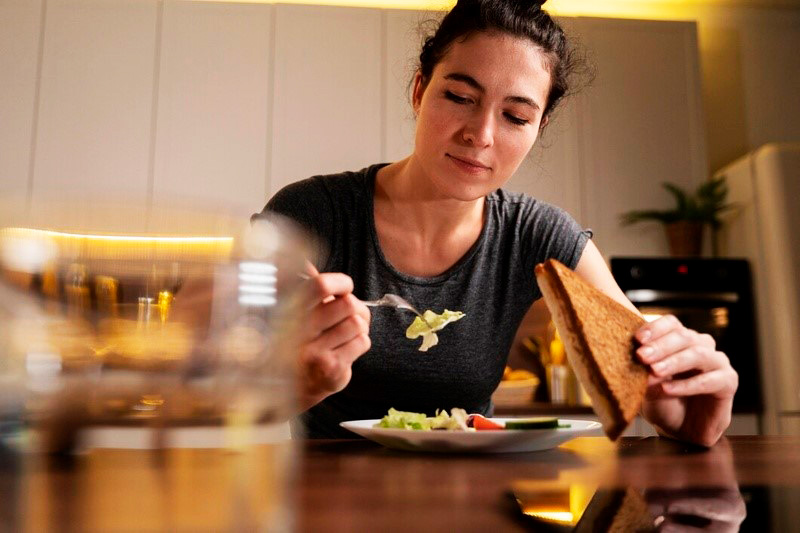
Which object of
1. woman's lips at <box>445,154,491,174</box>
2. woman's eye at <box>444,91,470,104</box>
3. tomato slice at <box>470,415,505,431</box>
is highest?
woman's eye at <box>444,91,470,104</box>

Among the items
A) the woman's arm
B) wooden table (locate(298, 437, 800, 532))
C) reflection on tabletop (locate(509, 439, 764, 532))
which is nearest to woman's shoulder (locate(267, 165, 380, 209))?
wooden table (locate(298, 437, 800, 532))

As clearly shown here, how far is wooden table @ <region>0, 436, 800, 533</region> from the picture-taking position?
32 centimetres

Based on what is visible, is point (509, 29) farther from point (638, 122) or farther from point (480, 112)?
point (638, 122)

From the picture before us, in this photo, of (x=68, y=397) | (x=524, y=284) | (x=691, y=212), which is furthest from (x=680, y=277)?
(x=68, y=397)

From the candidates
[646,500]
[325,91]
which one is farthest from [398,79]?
[646,500]

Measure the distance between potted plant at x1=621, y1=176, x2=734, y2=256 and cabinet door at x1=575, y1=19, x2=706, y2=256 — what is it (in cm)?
5

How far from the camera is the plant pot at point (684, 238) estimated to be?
339 cm

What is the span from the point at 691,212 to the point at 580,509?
323cm

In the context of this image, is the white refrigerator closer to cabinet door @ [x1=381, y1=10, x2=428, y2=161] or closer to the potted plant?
the potted plant

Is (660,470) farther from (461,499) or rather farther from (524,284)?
(524,284)

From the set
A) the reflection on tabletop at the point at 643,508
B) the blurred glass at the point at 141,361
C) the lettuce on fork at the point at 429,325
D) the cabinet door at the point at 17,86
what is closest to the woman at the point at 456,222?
the lettuce on fork at the point at 429,325

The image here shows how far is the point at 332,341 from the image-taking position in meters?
0.87

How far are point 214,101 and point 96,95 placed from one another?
1.81 ft

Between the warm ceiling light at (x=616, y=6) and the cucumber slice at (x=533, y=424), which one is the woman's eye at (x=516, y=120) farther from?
the warm ceiling light at (x=616, y=6)
